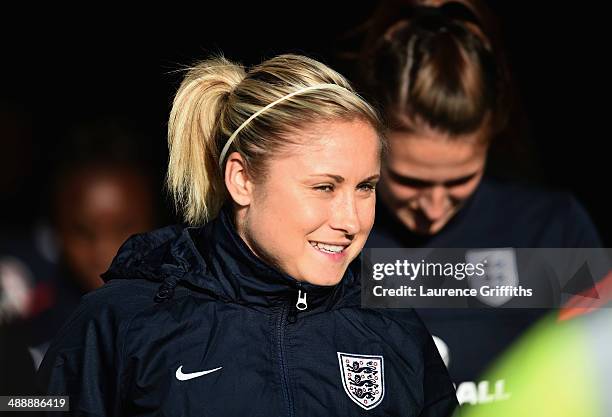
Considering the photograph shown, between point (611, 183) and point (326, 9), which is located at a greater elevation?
point (326, 9)

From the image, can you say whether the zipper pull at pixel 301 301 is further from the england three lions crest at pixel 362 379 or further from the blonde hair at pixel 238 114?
the blonde hair at pixel 238 114

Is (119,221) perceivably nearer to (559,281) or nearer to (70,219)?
(70,219)

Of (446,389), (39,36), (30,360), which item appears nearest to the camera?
(446,389)

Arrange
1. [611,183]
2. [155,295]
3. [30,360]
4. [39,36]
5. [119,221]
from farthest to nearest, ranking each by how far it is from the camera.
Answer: [611,183]
[39,36]
[119,221]
[30,360]
[155,295]

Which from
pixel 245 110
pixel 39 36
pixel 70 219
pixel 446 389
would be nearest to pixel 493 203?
pixel 446 389

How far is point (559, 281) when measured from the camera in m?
3.12

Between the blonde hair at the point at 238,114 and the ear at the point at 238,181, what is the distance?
0.07ft

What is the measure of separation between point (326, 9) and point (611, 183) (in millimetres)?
1288

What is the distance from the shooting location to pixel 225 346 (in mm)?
2322

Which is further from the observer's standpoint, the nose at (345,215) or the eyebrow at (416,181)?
the eyebrow at (416,181)

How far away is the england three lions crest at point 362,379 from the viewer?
2.37m

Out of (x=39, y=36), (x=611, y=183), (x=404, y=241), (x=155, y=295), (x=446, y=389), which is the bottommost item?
(x=446, y=389)

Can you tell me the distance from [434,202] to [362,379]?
0.77 m

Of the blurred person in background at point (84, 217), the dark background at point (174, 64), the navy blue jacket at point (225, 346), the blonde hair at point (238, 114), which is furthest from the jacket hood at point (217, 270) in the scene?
the dark background at point (174, 64)
